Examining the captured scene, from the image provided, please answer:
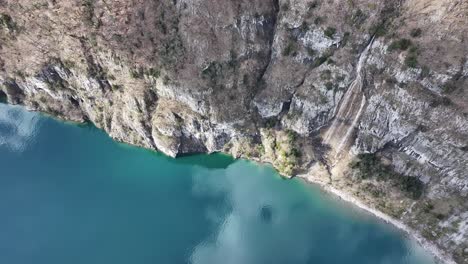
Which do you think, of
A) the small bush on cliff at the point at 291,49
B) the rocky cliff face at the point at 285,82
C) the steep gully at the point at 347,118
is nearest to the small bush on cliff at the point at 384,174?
the rocky cliff face at the point at 285,82

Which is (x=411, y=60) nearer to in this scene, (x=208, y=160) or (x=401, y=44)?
Answer: (x=401, y=44)

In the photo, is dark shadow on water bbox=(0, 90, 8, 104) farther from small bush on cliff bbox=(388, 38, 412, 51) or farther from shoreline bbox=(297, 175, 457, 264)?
small bush on cliff bbox=(388, 38, 412, 51)

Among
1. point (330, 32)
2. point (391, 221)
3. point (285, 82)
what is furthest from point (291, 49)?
point (391, 221)

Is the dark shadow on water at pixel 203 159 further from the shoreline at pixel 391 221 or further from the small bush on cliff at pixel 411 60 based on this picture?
the small bush on cliff at pixel 411 60

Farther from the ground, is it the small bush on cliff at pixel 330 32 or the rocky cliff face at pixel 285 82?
the small bush on cliff at pixel 330 32

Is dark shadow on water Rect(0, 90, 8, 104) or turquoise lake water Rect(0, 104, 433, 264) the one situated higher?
dark shadow on water Rect(0, 90, 8, 104)

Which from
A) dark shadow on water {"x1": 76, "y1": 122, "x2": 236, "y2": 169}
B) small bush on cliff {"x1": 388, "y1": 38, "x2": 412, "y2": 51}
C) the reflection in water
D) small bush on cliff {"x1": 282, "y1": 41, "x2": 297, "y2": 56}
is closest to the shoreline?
dark shadow on water {"x1": 76, "y1": 122, "x2": 236, "y2": 169}

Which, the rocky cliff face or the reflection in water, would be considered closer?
the rocky cliff face

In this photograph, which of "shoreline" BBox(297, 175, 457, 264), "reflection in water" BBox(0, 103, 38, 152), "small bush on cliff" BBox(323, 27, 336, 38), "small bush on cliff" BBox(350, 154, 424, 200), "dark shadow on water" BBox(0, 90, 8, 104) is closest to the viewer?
"shoreline" BBox(297, 175, 457, 264)
